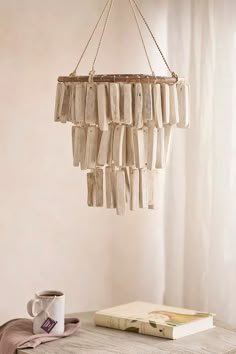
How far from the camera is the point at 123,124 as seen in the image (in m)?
2.07

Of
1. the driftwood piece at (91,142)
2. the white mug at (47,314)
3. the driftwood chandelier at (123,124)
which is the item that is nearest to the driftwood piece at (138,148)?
the driftwood chandelier at (123,124)

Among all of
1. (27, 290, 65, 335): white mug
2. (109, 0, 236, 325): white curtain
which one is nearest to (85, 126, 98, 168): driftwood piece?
(27, 290, 65, 335): white mug

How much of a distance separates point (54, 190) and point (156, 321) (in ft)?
2.24

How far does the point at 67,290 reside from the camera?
2.73 meters

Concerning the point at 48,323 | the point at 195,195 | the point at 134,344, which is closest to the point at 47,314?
the point at 48,323

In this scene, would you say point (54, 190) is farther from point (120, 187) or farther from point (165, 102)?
point (165, 102)

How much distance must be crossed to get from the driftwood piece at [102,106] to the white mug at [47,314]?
493mm

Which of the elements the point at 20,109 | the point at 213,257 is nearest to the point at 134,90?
the point at 20,109

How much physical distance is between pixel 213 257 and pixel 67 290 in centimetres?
51

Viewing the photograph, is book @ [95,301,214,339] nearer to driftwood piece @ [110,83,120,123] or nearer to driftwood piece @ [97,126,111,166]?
driftwood piece @ [97,126,111,166]

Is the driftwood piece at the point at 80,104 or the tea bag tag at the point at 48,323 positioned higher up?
the driftwood piece at the point at 80,104

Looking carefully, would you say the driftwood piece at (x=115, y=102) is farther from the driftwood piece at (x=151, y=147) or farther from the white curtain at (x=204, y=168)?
the white curtain at (x=204, y=168)

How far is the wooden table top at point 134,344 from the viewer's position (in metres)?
2.04

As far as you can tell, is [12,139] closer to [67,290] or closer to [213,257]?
[67,290]
